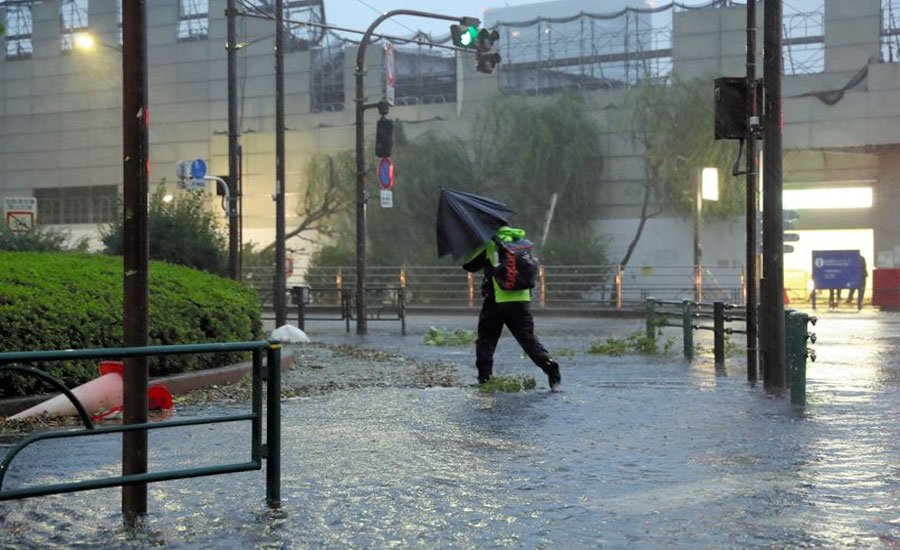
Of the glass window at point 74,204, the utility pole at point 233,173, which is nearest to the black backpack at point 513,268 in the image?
the utility pole at point 233,173

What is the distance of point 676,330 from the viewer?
27.0 metres

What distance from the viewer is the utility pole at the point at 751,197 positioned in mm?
13320

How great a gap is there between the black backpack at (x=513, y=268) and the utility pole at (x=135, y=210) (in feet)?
22.4

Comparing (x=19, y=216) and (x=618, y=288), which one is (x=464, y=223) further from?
(x=618, y=288)

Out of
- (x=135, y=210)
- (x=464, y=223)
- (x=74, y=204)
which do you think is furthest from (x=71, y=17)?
(x=135, y=210)

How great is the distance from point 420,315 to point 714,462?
29.9m

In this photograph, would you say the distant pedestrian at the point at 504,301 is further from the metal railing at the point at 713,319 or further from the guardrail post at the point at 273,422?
the guardrail post at the point at 273,422

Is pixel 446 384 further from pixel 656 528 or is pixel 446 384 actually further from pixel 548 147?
pixel 548 147

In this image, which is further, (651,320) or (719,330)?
(651,320)

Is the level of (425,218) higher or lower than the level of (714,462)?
higher

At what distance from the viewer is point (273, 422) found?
21.5 ft

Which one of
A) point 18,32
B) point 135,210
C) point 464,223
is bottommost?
point 135,210

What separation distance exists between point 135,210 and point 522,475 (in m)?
3.01

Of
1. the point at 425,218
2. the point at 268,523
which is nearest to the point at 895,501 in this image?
the point at 268,523
